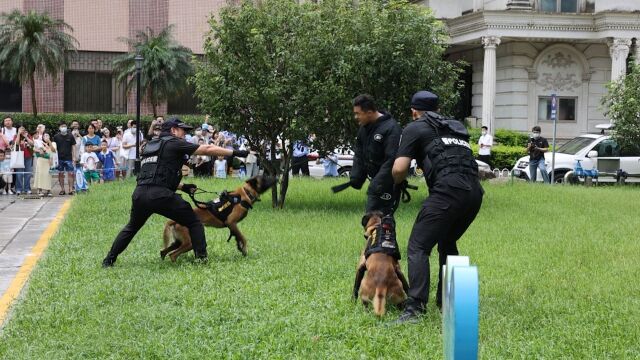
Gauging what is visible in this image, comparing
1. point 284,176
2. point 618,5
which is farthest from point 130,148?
point 618,5

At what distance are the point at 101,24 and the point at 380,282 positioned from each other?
115 ft

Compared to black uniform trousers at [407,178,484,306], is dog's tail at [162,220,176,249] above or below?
below

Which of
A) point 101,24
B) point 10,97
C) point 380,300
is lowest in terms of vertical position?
point 380,300

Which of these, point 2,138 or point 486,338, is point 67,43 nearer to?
point 2,138

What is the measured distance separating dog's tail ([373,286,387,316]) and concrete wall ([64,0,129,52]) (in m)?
34.4

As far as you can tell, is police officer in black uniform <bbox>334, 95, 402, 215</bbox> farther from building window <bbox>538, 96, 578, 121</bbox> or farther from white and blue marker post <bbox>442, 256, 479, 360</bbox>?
building window <bbox>538, 96, 578, 121</bbox>

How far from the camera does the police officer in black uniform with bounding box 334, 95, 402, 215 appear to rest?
8.66m

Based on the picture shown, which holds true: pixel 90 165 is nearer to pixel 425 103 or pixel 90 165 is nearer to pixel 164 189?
pixel 164 189

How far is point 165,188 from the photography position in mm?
9742

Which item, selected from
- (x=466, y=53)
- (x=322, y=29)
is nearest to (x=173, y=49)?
(x=466, y=53)

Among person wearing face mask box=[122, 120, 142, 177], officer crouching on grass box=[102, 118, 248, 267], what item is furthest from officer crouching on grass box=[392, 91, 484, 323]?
person wearing face mask box=[122, 120, 142, 177]

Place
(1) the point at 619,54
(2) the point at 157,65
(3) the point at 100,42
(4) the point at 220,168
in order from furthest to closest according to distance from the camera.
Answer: (3) the point at 100,42
(2) the point at 157,65
(1) the point at 619,54
(4) the point at 220,168

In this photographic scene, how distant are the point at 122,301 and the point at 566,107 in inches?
1135

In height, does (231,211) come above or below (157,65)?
below
